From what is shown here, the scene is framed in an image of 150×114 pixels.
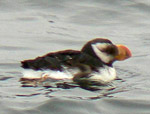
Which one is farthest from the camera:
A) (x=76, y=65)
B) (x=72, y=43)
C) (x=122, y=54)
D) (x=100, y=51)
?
(x=72, y=43)

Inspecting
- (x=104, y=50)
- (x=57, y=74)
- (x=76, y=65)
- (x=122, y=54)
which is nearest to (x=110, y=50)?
(x=104, y=50)

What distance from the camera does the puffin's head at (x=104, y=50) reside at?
36.7 feet

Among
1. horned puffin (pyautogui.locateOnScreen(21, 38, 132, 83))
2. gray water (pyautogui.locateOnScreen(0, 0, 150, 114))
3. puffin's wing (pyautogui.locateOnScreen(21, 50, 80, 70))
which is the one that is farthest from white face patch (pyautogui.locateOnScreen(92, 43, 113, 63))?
puffin's wing (pyautogui.locateOnScreen(21, 50, 80, 70))

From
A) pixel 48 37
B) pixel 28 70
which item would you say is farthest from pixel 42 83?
pixel 48 37

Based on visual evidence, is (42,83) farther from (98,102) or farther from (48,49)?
(48,49)

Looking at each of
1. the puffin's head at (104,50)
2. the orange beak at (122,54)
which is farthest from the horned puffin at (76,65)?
the orange beak at (122,54)

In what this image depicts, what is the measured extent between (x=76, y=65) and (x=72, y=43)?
136 inches

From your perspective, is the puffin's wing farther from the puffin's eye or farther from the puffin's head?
the puffin's eye

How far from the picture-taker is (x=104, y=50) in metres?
11.3

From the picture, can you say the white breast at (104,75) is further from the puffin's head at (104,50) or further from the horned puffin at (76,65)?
A: the puffin's head at (104,50)

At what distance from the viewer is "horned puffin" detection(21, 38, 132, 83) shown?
10.5 metres

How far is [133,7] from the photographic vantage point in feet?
57.1

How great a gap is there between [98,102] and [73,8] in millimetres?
7070

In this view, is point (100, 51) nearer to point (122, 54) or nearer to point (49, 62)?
point (122, 54)
